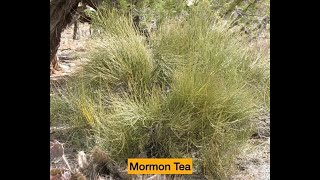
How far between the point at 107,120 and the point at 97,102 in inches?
12.8

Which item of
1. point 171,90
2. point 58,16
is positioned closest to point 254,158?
point 171,90

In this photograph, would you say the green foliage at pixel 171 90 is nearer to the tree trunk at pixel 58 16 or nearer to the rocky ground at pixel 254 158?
the rocky ground at pixel 254 158

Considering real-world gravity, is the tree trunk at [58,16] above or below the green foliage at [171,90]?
above

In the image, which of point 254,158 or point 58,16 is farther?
point 58,16

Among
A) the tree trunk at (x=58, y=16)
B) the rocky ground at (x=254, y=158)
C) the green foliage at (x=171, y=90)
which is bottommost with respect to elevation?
the rocky ground at (x=254, y=158)

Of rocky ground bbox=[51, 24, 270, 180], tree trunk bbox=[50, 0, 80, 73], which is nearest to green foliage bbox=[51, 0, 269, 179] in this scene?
rocky ground bbox=[51, 24, 270, 180]

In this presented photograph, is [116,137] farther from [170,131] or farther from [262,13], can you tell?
[262,13]

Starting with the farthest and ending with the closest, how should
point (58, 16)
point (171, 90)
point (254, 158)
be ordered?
point (58, 16), point (171, 90), point (254, 158)

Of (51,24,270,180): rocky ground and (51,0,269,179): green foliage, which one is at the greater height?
(51,0,269,179): green foliage

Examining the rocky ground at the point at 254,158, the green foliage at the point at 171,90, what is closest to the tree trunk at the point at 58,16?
the green foliage at the point at 171,90

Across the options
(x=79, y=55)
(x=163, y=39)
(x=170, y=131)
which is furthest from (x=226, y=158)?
(x=79, y=55)

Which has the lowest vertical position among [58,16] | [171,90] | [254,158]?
[254,158]

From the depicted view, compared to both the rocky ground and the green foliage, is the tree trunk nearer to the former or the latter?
the green foliage

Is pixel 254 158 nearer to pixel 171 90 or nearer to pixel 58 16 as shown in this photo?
pixel 171 90
